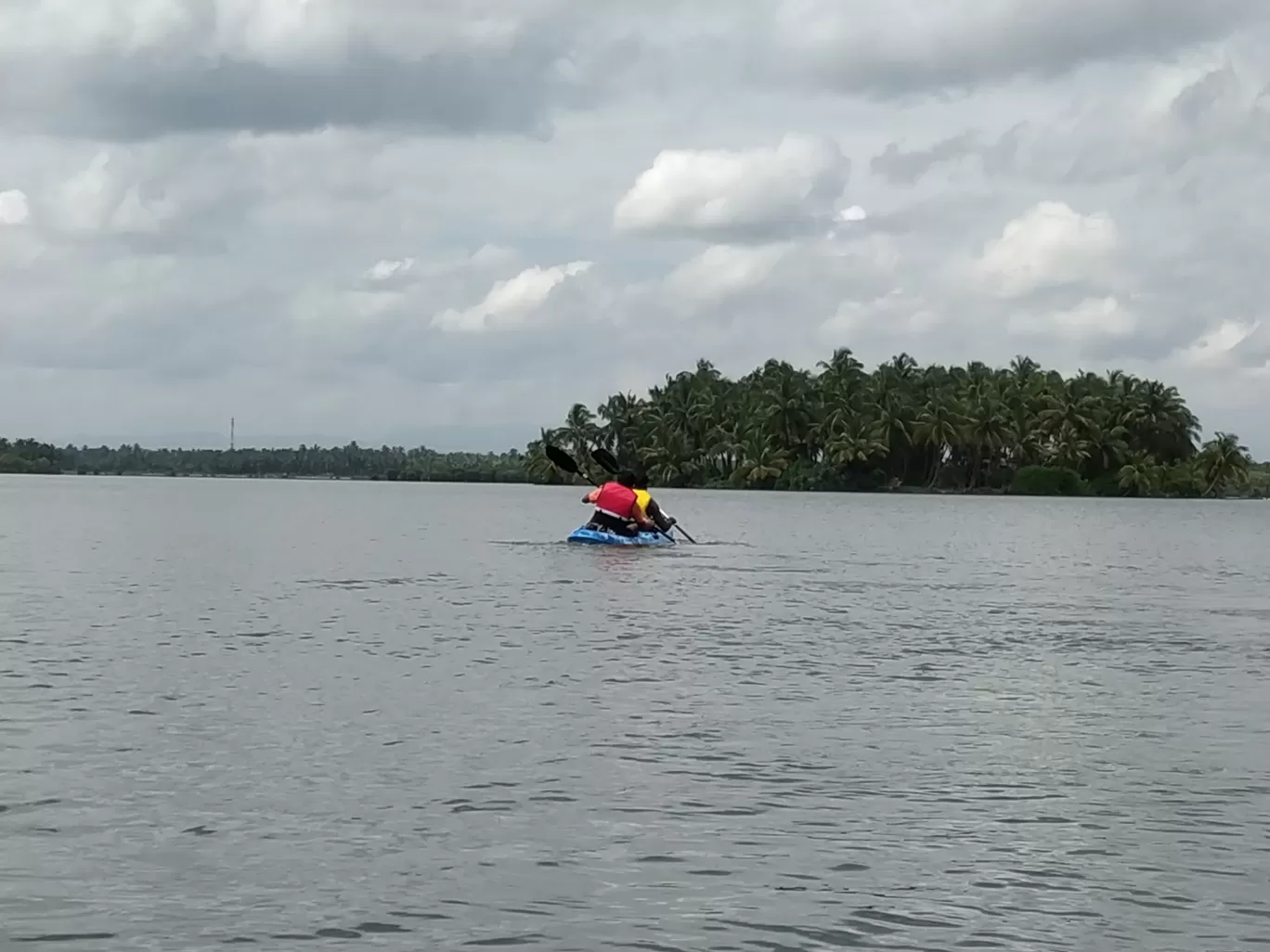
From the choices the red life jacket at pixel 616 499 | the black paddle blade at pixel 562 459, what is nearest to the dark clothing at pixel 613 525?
the red life jacket at pixel 616 499

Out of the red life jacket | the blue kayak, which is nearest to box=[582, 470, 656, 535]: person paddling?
the red life jacket

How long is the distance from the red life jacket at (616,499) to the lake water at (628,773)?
1649cm

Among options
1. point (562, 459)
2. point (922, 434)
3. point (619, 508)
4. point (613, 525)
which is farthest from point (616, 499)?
point (922, 434)

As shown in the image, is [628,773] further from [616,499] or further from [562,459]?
[562,459]

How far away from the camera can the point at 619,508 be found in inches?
2095

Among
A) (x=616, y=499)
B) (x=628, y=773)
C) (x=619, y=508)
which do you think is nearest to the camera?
(x=628, y=773)

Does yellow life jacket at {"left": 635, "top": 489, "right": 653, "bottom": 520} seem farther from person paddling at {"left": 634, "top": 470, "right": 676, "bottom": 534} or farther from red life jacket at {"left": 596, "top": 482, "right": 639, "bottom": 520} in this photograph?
red life jacket at {"left": 596, "top": 482, "right": 639, "bottom": 520}

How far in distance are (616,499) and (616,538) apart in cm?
171

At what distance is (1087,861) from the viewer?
12.1 metres

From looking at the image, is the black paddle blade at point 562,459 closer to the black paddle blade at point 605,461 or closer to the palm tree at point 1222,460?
the black paddle blade at point 605,461

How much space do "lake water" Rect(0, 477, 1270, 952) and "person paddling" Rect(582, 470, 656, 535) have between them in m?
16.5

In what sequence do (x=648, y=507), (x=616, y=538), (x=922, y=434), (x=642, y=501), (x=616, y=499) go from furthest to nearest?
(x=922, y=434) < (x=616, y=538) < (x=648, y=507) < (x=642, y=501) < (x=616, y=499)

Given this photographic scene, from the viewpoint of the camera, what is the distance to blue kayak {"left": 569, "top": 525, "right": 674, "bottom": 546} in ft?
177

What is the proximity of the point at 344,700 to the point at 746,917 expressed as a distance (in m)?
9.58
